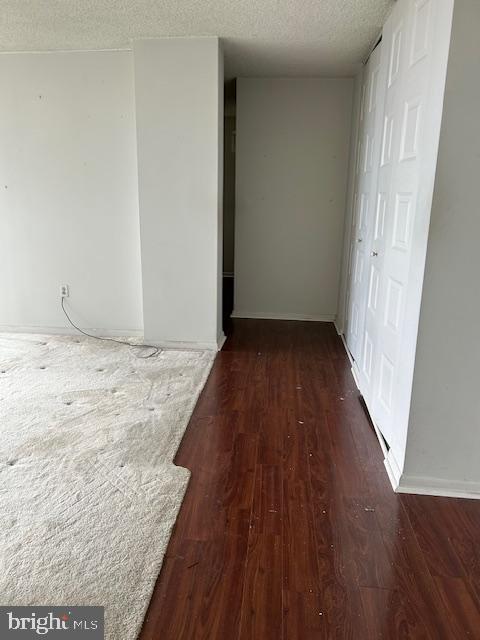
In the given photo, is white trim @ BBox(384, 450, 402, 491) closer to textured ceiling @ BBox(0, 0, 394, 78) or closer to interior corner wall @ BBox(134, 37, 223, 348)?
interior corner wall @ BBox(134, 37, 223, 348)

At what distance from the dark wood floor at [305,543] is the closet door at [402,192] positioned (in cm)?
39

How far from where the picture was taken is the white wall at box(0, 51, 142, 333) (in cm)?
377

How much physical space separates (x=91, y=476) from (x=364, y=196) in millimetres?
2727

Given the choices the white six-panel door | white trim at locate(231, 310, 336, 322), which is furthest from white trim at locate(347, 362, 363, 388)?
white trim at locate(231, 310, 336, 322)

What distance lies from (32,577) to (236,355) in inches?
95.1

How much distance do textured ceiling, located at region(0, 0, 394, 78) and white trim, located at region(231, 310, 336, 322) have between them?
7.75 ft

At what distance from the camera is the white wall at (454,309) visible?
5.63 feet

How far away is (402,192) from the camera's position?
Answer: 7.49 feet

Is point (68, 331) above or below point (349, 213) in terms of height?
below

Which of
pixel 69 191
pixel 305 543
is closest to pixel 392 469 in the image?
pixel 305 543

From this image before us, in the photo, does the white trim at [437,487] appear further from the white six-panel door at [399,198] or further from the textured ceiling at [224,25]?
the textured ceiling at [224,25]

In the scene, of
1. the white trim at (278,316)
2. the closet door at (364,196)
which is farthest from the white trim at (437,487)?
the white trim at (278,316)

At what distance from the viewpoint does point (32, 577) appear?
60.1 inches

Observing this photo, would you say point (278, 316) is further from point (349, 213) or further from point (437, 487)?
point (437, 487)
